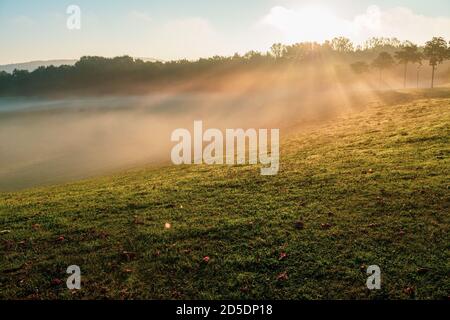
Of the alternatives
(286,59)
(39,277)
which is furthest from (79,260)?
(286,59)

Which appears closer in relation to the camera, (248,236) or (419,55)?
(248,236)

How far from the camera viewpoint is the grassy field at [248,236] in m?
12.7

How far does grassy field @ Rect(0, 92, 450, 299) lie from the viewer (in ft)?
41.7

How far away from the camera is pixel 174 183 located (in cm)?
2739

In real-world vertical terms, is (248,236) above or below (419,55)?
below

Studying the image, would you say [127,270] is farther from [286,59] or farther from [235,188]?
[286,59]

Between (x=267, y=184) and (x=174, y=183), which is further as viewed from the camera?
(x=174, y=183)

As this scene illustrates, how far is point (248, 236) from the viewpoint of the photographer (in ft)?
53.7

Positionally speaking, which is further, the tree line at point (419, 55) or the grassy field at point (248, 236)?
the tree line at point (419, 55)

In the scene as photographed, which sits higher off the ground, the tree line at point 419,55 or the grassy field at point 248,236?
the tree line at point 419,55

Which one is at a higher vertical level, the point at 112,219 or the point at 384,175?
the point at 384,175

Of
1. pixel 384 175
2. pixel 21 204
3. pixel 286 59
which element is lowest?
pixel 21 204

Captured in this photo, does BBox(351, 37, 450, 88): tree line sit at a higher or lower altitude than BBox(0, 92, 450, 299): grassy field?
higher

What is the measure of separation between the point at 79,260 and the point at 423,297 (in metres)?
12.6
